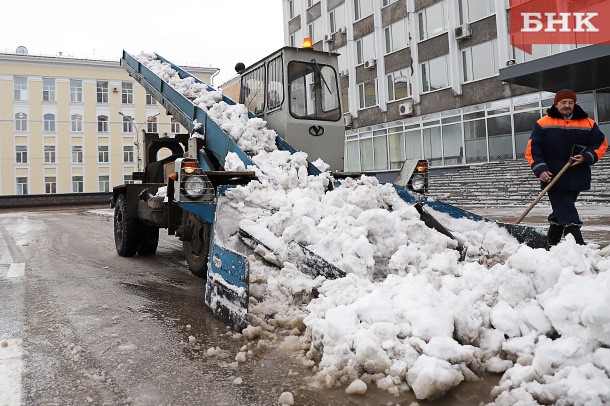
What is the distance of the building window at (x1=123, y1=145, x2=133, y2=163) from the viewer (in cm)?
4976

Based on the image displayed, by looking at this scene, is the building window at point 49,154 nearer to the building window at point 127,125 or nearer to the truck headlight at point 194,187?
the building window at point 127,125

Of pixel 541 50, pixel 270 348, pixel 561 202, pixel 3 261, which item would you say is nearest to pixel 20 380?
pixel 270 348

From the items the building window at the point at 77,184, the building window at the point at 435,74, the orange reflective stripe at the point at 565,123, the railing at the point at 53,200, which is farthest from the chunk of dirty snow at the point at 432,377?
the building window at the point at 77,184

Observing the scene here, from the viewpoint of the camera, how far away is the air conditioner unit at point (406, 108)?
85.4ft

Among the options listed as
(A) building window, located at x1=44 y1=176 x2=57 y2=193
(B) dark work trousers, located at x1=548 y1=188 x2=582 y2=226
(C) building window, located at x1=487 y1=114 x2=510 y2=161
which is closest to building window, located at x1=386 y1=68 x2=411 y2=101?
(C) building window, located at x1=487 y1=114 x2=510 y2=161

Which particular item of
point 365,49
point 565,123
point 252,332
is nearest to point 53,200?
point 365,49

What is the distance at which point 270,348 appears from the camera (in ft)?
10.1

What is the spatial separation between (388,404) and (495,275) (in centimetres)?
132

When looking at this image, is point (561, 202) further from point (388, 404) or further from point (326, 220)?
point (388, 404)

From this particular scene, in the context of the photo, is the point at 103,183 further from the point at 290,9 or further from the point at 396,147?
the point at 396,147

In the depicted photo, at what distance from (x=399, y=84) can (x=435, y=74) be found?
254 cm

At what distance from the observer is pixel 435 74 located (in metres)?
25.1

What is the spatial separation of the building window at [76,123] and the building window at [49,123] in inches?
62.2

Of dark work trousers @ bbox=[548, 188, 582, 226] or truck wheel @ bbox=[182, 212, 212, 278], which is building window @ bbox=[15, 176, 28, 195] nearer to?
truck wheel @ bbox=[182, 212, 212, 278]
